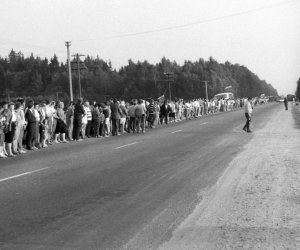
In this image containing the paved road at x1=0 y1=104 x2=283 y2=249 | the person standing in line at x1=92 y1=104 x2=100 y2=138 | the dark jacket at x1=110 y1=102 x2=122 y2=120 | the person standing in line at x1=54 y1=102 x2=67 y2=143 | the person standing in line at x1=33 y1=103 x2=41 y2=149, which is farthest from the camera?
the dark jacket at x1=110 y1=102 x2=122 y2=120

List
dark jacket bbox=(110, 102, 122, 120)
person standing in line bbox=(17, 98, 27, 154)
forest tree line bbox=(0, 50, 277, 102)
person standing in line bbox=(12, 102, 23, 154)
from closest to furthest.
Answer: person standing in line bbox=(12, 102, 23, 154), person standing in line bbox=(17, 98, 27, 154), dark jacket bbox=(110, 102, 122, 120), forest tree line bbox=(0, 50, 277, 102)

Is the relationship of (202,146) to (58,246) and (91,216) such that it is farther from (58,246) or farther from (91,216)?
(58,246)

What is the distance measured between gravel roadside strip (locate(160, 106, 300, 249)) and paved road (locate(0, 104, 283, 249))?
0.87 ft

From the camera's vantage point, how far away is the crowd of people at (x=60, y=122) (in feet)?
55.6

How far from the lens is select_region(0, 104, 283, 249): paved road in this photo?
5.95 metres

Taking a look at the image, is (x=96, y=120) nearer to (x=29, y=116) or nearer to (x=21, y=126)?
(x=29, y=116)

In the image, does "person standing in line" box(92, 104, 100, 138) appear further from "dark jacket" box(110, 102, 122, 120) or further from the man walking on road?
the man walking on road

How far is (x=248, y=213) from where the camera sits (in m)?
7.05

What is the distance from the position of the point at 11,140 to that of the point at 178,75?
160 metres

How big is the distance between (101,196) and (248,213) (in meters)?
2.64

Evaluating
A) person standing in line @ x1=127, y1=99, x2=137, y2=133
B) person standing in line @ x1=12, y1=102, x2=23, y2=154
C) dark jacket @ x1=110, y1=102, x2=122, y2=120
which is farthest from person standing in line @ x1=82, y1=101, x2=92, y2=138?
person standing in line @ x1=12, y1=102, x2=23, y2=154

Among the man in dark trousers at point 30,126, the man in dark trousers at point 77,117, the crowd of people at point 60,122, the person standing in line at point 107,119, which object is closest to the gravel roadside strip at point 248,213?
the crowd of people at point 60,122

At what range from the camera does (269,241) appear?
18.3 ft

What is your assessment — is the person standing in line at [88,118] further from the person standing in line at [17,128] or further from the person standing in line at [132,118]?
the person standing in line at [17,128]
